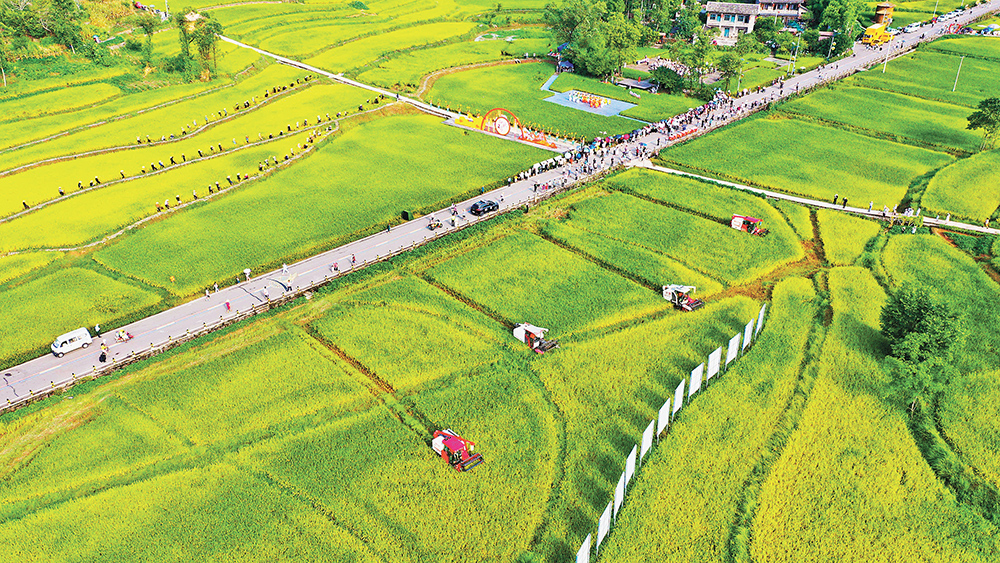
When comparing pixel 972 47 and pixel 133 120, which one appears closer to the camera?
pixel 133 120

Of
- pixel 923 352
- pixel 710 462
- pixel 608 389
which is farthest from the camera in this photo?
pixel 608 389

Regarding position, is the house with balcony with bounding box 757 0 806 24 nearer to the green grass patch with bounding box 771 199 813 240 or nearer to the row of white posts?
the green grass patch with bounding box 771 199 813 240

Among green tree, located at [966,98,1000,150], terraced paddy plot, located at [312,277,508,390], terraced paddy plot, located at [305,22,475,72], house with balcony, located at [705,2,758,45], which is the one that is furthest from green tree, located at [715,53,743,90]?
terraced paddy plot, located at [312,277,508,390]

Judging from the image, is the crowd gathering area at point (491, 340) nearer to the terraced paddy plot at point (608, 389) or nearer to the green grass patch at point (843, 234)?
the terraced paddy plot at point (608, 389)

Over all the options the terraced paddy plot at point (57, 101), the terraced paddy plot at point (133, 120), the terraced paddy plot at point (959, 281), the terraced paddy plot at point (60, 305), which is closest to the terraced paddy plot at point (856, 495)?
the terraced paddy plot at point (959, 281)

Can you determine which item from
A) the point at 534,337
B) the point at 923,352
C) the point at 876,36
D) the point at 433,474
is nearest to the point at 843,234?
the point at 923,352

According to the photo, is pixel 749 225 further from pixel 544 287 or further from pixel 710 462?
Answer: pixel 710 462
